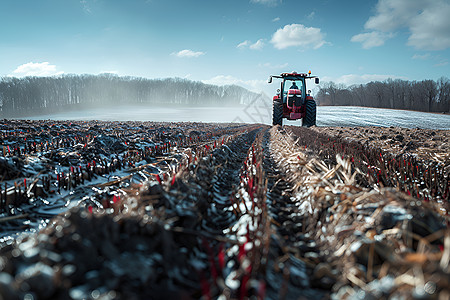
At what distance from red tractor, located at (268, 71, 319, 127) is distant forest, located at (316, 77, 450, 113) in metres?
50.2

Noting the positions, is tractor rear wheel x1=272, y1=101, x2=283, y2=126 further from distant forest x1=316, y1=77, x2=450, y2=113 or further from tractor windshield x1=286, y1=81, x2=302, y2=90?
distant forest x1=316, y1=77, x2=450, y2=113

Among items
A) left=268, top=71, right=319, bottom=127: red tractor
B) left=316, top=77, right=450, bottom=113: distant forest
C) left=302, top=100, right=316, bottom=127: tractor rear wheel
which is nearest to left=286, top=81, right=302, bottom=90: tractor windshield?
left=268, top=71, right=319, bottom=127: red tractor

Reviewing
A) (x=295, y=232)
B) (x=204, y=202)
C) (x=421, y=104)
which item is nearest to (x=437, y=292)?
(x=295, y=232)

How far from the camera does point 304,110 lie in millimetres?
15320

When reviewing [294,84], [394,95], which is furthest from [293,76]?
[394,95]

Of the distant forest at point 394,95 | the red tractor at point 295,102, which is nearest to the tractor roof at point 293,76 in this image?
the red tractor at point 295,102

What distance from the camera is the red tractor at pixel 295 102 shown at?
14434 mm

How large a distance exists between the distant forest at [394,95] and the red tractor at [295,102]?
5016cm

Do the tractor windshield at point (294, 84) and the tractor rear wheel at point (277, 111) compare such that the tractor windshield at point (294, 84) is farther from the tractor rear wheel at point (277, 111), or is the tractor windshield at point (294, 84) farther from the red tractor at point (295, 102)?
the tractor rear wheel at point (277, 111)

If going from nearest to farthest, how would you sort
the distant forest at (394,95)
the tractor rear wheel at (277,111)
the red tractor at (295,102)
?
the red tractor at (295,102), the tractor rear wheel at (277,111), the distant forest at (394,95)

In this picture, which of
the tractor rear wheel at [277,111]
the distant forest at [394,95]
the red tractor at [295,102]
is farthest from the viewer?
the distant forest at [394,95]

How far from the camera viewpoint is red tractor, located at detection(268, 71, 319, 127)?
47.4 ft

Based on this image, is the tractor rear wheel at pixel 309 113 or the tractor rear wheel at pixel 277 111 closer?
the tractor rear wheel at pixel 309 113

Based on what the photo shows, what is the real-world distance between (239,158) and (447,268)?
496 centimetres
